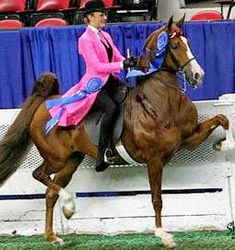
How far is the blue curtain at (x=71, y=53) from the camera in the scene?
9.15 metres

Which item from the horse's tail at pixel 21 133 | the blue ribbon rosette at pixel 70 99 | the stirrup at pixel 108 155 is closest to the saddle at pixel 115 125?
the stirrup at pixel 108 155

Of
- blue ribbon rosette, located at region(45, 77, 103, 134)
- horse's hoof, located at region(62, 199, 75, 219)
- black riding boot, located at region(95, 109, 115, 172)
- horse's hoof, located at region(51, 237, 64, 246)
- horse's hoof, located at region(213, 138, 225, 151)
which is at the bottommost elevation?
horse's hoof, located at region(51, 237, 64, 246)

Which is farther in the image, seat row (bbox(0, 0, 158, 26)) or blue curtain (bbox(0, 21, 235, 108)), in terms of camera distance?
seat row (bbox(0, 0, 158, 26))

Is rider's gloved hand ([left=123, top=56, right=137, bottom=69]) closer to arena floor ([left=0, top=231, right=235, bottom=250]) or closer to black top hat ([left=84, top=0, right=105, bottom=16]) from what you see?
black top hat ([left=84, top=0, right=105, bottom=16])

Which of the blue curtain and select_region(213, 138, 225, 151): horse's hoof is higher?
the blue curtain

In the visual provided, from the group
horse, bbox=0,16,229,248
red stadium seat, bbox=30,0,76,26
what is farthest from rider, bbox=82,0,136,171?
red stadium seat, bbox=30,0,76,26

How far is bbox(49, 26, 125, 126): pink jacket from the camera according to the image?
752cm

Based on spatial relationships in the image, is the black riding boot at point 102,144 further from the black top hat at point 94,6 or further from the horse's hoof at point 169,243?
the black top hat at point 94,6

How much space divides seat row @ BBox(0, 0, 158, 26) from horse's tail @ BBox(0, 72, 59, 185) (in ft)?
15.5

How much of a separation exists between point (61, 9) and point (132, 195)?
5417 mm

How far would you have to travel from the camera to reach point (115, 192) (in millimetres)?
8539

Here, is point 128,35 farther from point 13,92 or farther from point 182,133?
point 182,133

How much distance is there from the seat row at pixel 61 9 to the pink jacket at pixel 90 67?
17.0 ft

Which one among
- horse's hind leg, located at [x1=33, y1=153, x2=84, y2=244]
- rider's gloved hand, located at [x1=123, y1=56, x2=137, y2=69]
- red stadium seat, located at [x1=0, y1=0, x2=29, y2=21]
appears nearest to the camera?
rider's gloved hand, located at [x1=123, y1=56, x2=137, y2=69]
